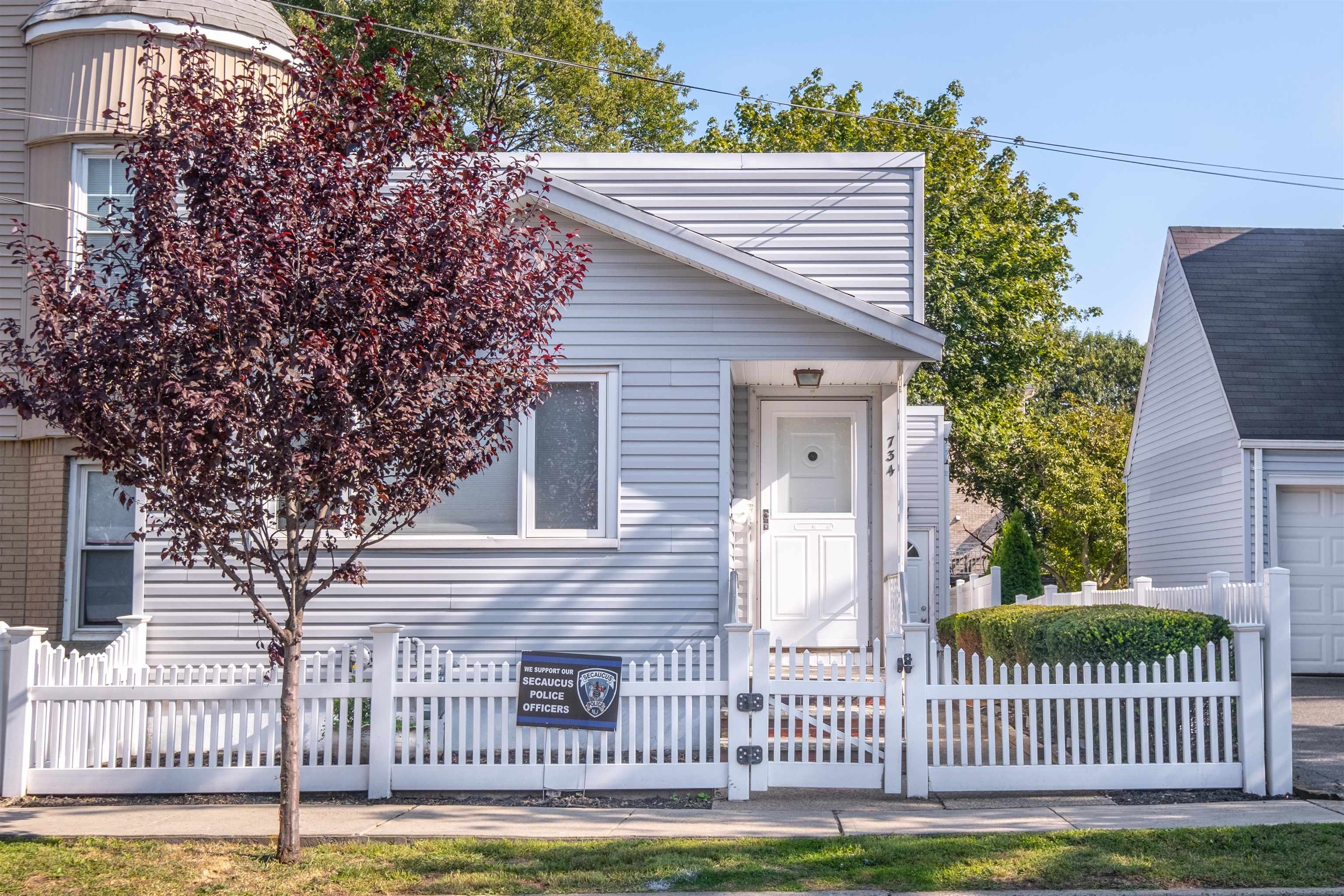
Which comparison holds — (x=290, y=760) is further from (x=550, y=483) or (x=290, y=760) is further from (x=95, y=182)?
(x=95, y=182)

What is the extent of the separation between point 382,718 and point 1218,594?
6.57m

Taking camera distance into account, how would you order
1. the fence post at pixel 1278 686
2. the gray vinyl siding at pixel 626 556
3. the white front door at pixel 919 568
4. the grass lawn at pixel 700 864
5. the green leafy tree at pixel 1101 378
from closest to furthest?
the grass lawn at pixel 700 864, the fence post at pixel 1278 686, the gray vinyl siding at pixel 626 556, the white front door at pixel 919 568, the green leafy tree at pixel 1101 378

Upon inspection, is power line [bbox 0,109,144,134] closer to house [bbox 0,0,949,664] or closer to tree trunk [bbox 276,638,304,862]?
house [bbox 0,0,949,664]

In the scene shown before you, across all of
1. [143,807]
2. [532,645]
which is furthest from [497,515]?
[143,807]

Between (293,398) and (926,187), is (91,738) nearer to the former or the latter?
(293,398)

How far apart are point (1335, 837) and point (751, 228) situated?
6.99m

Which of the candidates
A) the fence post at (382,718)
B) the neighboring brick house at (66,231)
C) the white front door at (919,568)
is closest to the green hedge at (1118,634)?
the fence post at (382,718)

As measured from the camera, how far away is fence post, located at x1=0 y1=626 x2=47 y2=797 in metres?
8.85

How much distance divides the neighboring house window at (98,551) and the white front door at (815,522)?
683cm

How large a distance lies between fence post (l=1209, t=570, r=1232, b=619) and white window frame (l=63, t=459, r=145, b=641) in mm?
10452

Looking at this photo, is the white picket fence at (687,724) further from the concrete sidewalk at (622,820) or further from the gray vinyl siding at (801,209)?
the gray vinyl siding at (801,209)

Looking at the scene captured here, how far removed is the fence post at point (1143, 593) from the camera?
12.6m

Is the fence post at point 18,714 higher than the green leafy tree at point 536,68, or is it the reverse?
the green leafy tree at point 536,68

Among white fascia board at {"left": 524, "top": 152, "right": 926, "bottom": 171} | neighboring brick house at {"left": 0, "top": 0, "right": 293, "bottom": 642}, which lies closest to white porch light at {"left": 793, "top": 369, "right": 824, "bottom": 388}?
white fascia board at {"left": 524, "top": 152, "right": 926, "bottom": 171}
